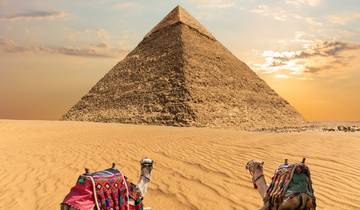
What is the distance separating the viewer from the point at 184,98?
Answer: 58375 millimetres

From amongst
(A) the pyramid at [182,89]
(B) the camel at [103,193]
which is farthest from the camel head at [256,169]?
(A) the pyramid at [182,89]

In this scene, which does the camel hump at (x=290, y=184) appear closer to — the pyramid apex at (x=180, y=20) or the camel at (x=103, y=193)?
the camel at (x=103, y=193)

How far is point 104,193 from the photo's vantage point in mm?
3152

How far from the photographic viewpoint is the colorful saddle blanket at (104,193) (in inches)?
120

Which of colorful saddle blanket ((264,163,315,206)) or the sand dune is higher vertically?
colorful saddle blanket ((264,163,315,206))

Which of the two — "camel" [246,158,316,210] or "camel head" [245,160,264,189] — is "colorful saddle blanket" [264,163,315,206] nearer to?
"camel" [246,158,316,210]

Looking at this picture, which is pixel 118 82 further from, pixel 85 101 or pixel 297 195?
pixel 297 195

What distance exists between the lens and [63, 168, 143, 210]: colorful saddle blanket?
304cm

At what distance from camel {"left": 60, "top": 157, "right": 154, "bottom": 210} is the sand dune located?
276cm

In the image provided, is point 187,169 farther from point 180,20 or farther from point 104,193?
point 180,20

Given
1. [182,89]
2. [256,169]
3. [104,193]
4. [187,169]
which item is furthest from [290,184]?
[182,89]

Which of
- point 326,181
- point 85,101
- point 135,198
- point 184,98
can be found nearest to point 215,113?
point 184,98

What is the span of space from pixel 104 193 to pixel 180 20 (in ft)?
266

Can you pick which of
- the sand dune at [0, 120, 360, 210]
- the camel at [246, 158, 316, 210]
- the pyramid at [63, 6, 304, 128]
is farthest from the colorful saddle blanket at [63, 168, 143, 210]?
the pyramid at [63, 6, 304, 128]
